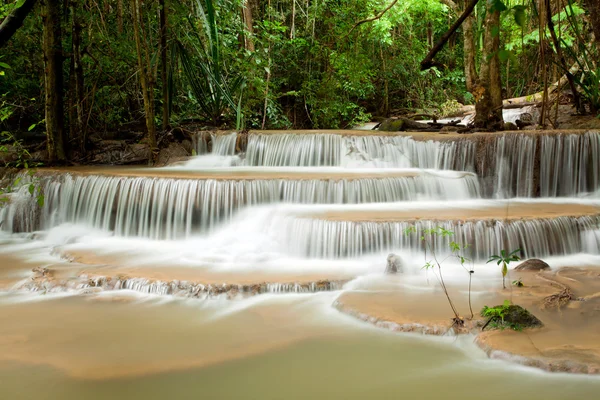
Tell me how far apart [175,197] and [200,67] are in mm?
4510

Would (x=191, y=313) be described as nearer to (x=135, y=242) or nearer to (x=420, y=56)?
(x=135, y=242)

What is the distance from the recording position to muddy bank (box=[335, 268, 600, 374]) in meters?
3.51

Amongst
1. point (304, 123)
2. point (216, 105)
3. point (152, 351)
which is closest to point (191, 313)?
point (152, 351)

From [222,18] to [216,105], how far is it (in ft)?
5.98

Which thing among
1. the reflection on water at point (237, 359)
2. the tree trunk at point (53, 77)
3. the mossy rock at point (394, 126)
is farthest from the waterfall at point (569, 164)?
the tree trunk at point (53, 77)

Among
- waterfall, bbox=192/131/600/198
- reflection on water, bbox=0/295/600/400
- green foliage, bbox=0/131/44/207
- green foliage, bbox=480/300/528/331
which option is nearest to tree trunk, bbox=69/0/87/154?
green foliage, bbox=0/131/44/207

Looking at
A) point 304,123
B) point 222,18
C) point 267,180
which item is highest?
point 222,18

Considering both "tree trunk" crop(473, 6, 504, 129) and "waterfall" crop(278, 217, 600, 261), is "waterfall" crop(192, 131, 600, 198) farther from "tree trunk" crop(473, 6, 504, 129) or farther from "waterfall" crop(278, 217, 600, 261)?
"waterfall" crop(278, 217, 600, 261)

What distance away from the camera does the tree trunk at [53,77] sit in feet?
29.7

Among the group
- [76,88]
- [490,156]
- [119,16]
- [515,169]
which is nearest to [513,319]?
[515,169]

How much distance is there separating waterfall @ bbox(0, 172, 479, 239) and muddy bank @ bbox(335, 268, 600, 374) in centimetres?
282

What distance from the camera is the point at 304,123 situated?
15953mm

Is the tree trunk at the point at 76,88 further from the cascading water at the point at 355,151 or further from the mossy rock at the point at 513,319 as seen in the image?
the mossy rock at the point at 513,319

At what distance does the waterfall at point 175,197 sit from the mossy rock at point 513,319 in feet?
12.7
